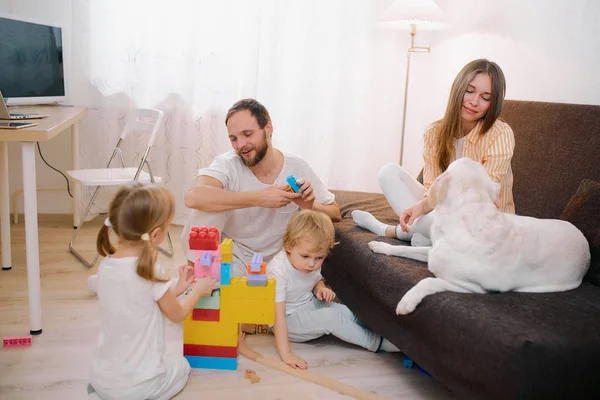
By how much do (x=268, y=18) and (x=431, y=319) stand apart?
2.43 m

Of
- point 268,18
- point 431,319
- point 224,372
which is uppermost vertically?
point 268,18

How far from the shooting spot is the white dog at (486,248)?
1.68m

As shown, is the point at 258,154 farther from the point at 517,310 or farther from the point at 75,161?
the point at 75,161

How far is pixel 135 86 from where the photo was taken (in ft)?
11.6

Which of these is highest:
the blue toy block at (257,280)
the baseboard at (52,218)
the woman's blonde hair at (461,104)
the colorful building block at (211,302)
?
the woman's blonde hair at (461,104)

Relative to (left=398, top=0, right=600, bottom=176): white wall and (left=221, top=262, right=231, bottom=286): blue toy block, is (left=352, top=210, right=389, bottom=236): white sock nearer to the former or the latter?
(left=221, top=262, right=231, bottom=286): blue toy block

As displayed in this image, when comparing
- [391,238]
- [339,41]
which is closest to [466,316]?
[391,238]

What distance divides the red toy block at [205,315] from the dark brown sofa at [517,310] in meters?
0.51

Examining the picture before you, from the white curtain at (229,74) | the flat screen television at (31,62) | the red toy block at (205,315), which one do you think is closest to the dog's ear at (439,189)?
the red toy block at (205,315)

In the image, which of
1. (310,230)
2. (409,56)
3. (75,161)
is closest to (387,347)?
(310,230)

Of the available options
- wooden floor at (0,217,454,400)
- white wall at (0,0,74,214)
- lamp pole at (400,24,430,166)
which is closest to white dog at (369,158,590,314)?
wooden floor at (0,217,454,400)

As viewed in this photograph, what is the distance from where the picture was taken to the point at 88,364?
6.52 feet

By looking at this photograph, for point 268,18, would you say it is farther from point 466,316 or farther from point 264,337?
point 466,316

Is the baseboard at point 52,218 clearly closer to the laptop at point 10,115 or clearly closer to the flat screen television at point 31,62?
the flat screen television at point 31,62
